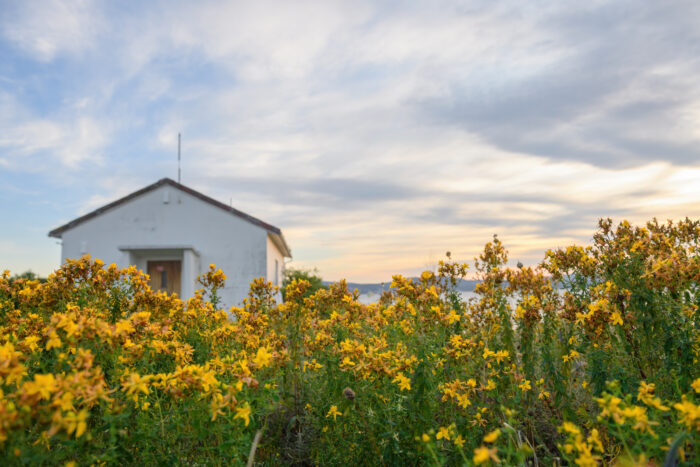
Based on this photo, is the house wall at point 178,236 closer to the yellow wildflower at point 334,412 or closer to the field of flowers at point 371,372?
the field of flowers at point 371,372

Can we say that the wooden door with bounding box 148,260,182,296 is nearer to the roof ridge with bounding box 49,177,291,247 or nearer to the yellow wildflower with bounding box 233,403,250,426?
the roof ridge with bounding box 49,177,291,247

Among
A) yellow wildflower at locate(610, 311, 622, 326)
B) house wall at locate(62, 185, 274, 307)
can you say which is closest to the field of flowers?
yellow wildflower at locate(610, 311, 622, 326)

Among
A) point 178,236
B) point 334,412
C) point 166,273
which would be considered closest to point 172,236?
point 178,236

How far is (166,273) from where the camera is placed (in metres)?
16.6

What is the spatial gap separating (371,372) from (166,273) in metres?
15.1

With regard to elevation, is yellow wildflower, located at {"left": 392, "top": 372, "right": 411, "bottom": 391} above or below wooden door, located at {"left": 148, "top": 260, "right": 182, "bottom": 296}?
below

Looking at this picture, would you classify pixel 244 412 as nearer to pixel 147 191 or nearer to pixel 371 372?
pixel 371 372

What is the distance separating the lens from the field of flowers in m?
2.01

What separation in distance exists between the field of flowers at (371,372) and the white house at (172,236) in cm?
1129

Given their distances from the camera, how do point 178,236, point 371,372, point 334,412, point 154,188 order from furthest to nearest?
point 154,188 → point 178,236 → point 334,412 → point 371,372

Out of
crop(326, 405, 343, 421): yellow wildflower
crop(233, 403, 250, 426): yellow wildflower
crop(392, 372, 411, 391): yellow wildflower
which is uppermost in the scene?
crop(233, 403, 250, 426): yellow wildflower

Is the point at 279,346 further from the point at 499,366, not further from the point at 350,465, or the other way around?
the point at 499,366

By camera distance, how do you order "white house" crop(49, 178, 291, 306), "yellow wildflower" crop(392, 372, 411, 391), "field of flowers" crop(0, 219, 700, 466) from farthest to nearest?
"white house" crop(49, 178, 291, 306)
"yellow wildflower" crop(392, 372, 411, 391)
"field of flowers" crop(0, 219, 700, 466)

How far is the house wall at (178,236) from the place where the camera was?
16031 mm
